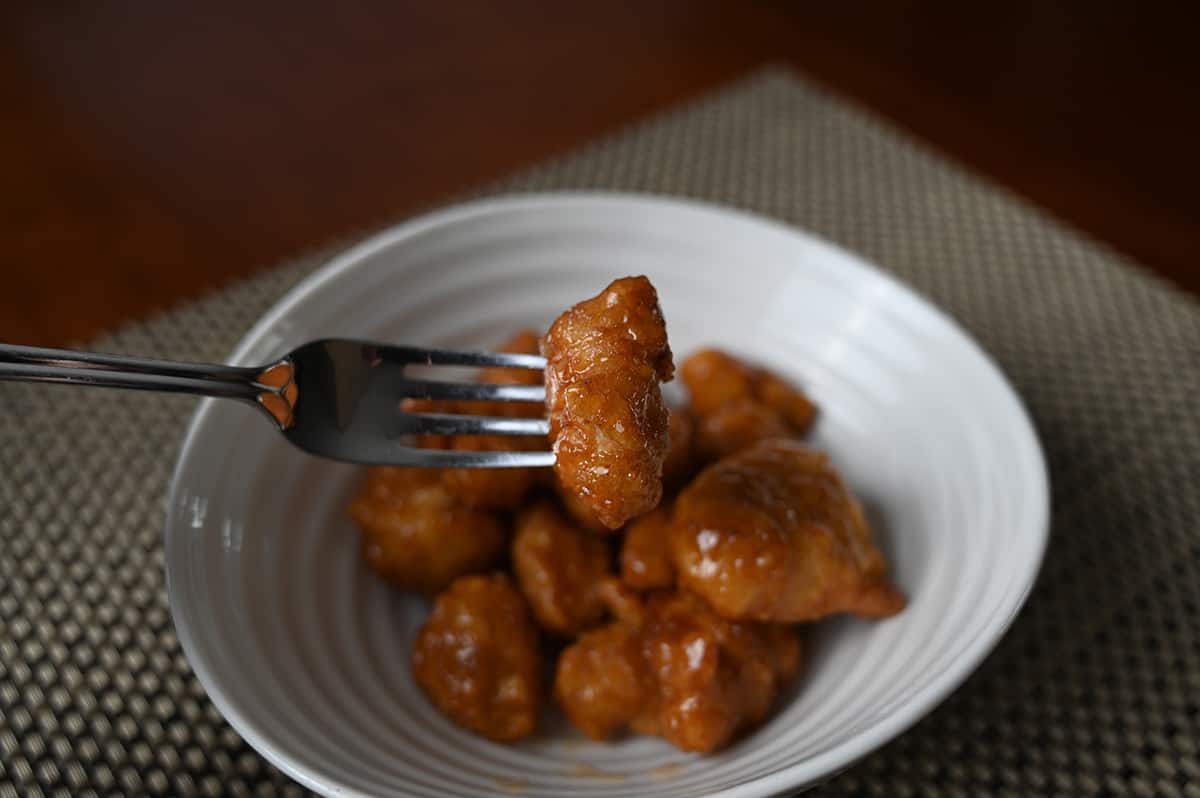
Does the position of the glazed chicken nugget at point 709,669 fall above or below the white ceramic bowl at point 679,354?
below

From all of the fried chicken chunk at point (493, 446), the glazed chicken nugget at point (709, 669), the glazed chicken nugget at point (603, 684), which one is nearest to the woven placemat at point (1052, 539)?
the glazed chicken nugget at point (709, 669)

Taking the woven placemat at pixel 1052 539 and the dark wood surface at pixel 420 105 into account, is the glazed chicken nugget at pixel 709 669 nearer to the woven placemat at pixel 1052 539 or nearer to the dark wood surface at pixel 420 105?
the woven placemat at pixel 1052 539

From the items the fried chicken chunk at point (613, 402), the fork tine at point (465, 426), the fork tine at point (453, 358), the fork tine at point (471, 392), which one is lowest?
the fork tine at point (465, 426)

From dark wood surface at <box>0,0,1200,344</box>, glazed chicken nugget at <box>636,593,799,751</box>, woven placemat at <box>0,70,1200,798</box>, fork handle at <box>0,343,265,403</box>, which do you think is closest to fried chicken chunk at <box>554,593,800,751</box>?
glazed chicken nugget at <box>636,593,799,751</box>

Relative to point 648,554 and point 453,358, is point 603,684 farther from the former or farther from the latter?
point 453,358

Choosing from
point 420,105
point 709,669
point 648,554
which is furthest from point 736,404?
point 420,105

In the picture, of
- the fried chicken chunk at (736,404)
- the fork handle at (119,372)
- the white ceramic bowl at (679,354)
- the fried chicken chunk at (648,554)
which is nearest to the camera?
the fork handle at (119,372)

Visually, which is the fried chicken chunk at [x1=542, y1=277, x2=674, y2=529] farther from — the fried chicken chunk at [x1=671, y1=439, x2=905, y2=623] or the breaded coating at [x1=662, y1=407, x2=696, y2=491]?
the breaded coating at [x1=662, y1=407, x2=696, y2=491]
